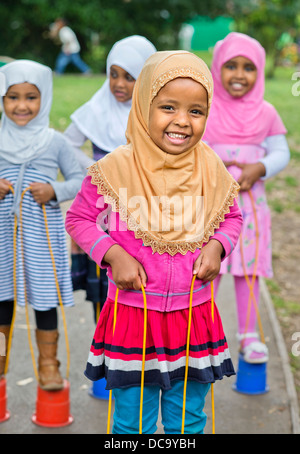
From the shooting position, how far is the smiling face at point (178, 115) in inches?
93.9

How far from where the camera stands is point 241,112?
3807 mm

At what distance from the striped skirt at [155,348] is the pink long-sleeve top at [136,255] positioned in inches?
2.0

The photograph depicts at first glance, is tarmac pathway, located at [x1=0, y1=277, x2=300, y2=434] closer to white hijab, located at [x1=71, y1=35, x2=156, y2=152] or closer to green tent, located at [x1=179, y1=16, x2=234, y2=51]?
white hijab, located at [x1=71, y1=35, x2=156, y2=152]

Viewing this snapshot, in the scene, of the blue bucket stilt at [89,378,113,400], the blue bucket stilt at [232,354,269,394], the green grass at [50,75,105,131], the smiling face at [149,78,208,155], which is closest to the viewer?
the smiling face at [149,78,208,155]

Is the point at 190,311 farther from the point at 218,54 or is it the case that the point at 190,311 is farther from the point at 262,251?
the point at 218,54

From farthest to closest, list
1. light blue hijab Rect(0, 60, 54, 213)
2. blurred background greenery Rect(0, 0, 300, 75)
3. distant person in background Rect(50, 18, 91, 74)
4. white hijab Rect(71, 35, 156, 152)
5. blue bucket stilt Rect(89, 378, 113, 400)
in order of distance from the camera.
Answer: distant person in background Rect(50, 18, 91, 74) < blurred background greenery Rect(0, 0, 300, 75) < blue bucket stilt Rect(89, 378, 113, 400) < white hijab Rect(71, 35, 156, 152) < light blue hijab Rect(0, 60, 54, 213)

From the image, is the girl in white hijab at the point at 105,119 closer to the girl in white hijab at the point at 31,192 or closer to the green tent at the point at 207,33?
the girl in white hijab at the point at 31,192

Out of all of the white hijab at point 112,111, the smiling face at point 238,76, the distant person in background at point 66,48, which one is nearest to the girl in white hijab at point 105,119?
the white hijab at point 112,111

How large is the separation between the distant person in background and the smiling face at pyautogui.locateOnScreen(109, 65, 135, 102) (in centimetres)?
1623

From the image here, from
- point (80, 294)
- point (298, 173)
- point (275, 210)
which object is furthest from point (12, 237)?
point (298, 173)

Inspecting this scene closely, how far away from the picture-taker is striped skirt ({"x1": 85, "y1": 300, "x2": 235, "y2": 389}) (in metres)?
2.53

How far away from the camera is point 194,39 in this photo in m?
26.9

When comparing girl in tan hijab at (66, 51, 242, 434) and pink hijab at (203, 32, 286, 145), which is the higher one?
pink hijab at (203, 32, 286, 145)

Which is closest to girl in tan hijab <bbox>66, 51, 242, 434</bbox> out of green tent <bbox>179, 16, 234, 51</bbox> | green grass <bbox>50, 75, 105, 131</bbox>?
green grass <bbox>50, 75, 105, 131</bbox>
